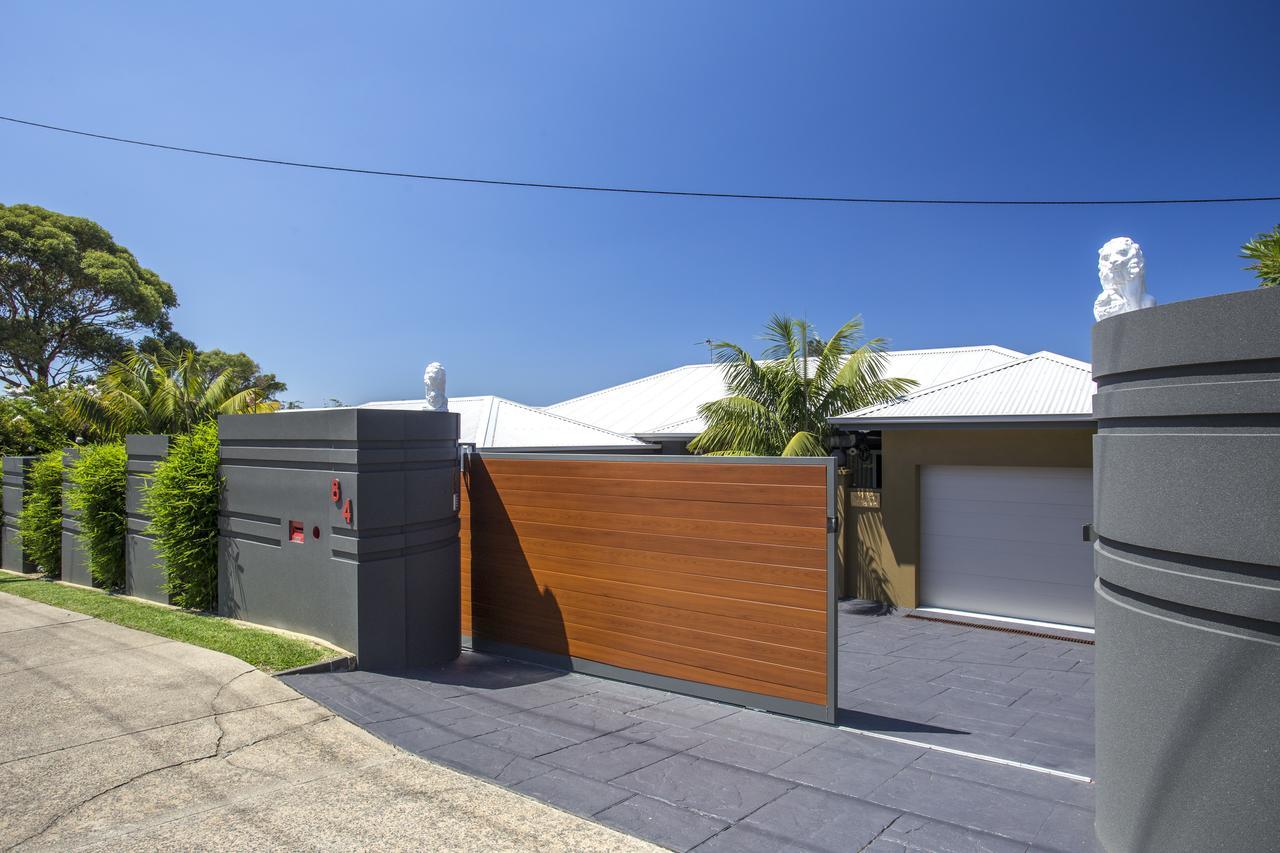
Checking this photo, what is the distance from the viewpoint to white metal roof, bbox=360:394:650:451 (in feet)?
51.3

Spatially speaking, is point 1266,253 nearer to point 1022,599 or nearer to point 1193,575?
point 1193,575

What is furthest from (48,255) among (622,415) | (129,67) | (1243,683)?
(1243,683)

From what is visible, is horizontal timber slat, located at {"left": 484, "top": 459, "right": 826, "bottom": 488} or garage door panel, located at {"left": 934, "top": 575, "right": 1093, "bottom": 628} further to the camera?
garage door panel, located at {"left": 934, "top": 575, "right": 1093, "bottom": 628}

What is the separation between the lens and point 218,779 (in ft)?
15.1

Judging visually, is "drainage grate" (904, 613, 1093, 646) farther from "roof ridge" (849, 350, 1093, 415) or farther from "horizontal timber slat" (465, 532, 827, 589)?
"horizontal timber slat" (465, 532, 827, 589)

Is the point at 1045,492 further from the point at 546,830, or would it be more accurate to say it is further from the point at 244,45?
the point at 244,45

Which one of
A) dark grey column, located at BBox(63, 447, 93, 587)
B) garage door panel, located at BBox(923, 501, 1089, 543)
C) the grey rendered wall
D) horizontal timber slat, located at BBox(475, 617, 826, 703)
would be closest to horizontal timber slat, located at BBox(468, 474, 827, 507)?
horizontal timber slat, located at BBox(475, 617, 826, 703)

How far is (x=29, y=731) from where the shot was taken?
17.5ft

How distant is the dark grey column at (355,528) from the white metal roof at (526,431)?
22.0 feet

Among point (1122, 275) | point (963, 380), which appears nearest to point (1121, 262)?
point (1122, 275)

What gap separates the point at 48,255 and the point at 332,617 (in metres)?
27.1

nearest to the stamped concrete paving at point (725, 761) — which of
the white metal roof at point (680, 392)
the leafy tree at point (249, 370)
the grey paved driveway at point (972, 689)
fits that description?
the grey paved driveway at point (972, 689)

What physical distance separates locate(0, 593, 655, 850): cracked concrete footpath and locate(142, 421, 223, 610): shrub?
2.32 m

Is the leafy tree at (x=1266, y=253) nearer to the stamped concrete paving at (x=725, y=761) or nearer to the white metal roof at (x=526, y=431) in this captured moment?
the stamped concrete paving at (x=725, y=761)
